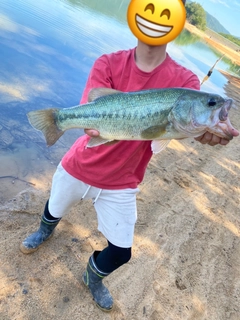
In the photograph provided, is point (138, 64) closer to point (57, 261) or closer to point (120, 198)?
point (120, 198)

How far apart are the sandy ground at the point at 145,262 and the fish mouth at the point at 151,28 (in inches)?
91.6

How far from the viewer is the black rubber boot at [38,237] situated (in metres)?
3.10

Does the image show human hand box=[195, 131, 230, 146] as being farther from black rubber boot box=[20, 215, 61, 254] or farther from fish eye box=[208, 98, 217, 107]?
black rubber boot box=[20, 215, 61, 254]

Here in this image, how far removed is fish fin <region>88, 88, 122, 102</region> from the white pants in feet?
2.39

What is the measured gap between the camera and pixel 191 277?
3.56 meters

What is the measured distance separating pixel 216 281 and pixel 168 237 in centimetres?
76

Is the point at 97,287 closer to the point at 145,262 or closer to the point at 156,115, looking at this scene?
the point at 145,262

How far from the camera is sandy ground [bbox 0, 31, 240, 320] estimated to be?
2.83 metres

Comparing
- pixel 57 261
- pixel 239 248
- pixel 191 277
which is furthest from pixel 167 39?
pixel 239 248

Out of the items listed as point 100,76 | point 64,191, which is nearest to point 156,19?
point 100,76

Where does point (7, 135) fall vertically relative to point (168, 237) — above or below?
below

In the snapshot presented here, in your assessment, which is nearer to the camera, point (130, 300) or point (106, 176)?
point (106, 176)

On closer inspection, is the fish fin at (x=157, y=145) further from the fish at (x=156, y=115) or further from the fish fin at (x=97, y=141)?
the fish fin at (x=97, y=141)

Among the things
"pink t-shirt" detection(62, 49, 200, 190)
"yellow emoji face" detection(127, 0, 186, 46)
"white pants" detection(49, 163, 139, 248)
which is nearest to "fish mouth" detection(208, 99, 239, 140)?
"pink t-shirt" detection(62, 49, 200, 190)
